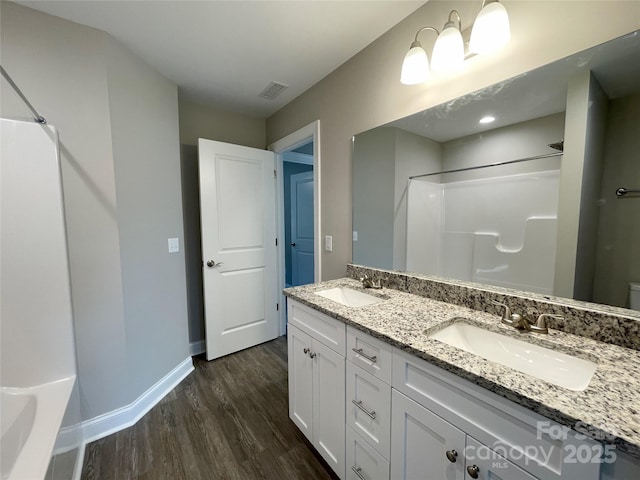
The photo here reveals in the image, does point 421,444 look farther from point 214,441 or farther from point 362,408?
point 214,441

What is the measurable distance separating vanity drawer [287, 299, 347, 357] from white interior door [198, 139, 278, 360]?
3.75 ft

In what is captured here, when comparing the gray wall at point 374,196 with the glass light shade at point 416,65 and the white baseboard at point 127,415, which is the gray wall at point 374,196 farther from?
the white baseboard at point 127,415

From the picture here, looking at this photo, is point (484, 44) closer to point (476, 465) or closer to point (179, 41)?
point (476, 465)

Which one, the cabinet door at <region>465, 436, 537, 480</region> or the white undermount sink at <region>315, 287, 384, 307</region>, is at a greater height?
the white undermount sink at <region>315, 287, 384, 307</region>

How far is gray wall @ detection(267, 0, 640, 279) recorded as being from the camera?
93 cm

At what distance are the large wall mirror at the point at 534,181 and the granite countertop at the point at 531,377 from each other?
0.74ft

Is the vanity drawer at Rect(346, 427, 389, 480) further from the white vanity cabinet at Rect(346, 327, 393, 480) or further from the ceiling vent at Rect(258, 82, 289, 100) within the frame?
the ceiling vent at Rect(258, 82, 289, 100)

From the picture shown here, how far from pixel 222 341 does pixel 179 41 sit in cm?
237

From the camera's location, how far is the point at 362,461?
3.61 ft

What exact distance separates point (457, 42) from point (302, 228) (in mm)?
3239

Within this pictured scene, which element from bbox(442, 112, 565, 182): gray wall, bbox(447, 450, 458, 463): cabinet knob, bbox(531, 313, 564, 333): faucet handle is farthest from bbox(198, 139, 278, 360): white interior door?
bbox(531, 313, 564, 333): faucet handle

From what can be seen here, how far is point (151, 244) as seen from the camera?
6.02 feet

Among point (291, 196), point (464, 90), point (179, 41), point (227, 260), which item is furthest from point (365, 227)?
point (291, 196)

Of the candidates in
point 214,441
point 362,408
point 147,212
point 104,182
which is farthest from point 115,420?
point 362,408
